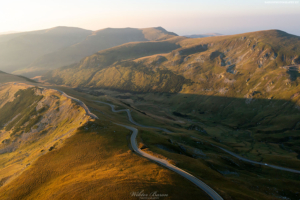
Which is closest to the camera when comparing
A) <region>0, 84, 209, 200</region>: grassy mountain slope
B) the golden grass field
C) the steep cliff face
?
the golden grass field

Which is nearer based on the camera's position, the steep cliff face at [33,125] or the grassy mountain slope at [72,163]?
the grassy mountain slope at [72,163]

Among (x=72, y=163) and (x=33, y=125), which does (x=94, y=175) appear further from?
(x=33, y=125)

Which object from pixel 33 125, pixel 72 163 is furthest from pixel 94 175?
pixel 33 125

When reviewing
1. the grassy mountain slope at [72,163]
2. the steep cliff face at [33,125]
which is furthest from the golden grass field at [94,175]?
the steep cliff face at [33,125]

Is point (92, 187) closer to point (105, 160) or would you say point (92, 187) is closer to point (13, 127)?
point (105, 160)

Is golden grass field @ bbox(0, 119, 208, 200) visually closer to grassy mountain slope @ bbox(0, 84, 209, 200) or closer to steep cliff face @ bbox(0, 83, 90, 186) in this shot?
grassy mountain slope @ bbox(0, 84, 209, 200)

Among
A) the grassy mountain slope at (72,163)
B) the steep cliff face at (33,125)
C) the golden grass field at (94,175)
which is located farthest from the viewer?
the steep cliff face at (33,125)

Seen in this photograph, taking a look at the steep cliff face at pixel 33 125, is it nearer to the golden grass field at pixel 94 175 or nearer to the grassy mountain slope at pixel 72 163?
the grassy mountain slope at pixel 72 163

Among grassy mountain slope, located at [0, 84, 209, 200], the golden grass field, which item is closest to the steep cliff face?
grassy mountain slope, located at [0, 84, 209, 200]
